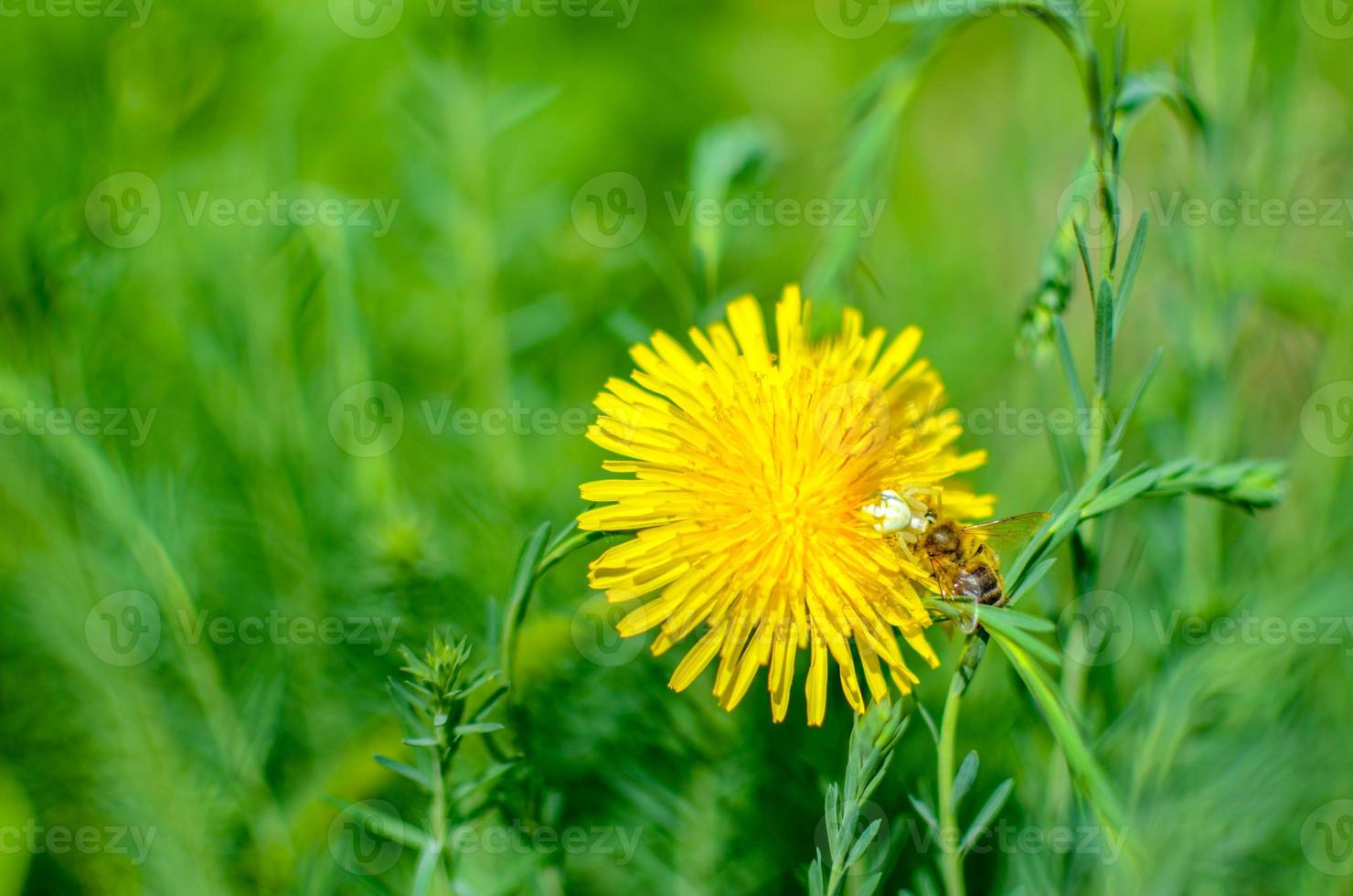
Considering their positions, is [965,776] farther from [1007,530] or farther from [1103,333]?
[1103,333]

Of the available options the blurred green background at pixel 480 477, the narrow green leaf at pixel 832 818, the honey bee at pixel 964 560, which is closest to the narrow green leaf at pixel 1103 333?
the honey bee at pixel 964 560

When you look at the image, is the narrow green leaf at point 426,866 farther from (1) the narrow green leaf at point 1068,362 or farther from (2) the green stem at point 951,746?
(1) the narrow green leaf at point 1068,362

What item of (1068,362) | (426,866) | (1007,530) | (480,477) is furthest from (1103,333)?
(480,477)

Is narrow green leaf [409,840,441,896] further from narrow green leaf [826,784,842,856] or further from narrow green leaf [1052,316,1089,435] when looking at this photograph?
narrow green leaf [1052,316,1089,435]

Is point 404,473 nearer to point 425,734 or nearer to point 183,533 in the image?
point 183,533

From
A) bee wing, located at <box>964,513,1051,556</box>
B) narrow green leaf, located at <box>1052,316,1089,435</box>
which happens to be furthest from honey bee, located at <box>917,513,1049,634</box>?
narrow green leaf, located at <box>1052,316,1089,435</box>

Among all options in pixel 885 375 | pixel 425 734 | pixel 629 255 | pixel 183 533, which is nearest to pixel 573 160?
pixel 629 255

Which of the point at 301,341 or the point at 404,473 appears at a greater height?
the point at 301,341
